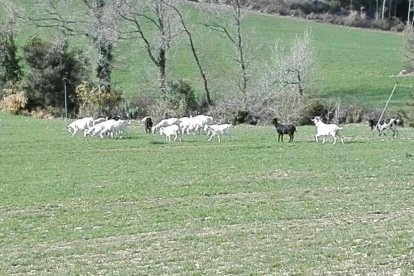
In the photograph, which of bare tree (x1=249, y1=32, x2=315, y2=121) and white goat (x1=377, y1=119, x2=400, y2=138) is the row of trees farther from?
white goat (x1=377, y1=119, x2=400, y2=138)

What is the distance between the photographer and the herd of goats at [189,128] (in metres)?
37.0

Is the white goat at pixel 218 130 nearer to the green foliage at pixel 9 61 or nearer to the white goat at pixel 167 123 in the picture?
the white goat at pixel 167 123

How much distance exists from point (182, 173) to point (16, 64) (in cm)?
4385

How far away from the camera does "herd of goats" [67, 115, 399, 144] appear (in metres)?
37.0

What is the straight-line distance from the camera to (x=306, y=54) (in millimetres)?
61906

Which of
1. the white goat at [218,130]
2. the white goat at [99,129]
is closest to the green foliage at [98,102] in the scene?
the white goat at [99,129]

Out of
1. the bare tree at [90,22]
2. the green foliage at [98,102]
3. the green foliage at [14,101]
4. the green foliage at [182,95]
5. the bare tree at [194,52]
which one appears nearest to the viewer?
the green foliage at [98,102]

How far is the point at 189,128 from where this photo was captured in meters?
41.6

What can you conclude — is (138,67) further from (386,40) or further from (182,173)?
(386,40)

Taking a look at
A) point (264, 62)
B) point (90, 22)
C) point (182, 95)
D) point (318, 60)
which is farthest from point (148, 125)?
point (318, 60)

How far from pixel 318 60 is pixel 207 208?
206ft

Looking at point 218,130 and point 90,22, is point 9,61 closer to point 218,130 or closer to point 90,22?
point 90,22

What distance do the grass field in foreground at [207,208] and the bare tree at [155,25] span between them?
2685cm

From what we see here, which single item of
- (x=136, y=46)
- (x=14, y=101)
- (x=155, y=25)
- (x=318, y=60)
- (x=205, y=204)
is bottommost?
(x=205, y=204)
